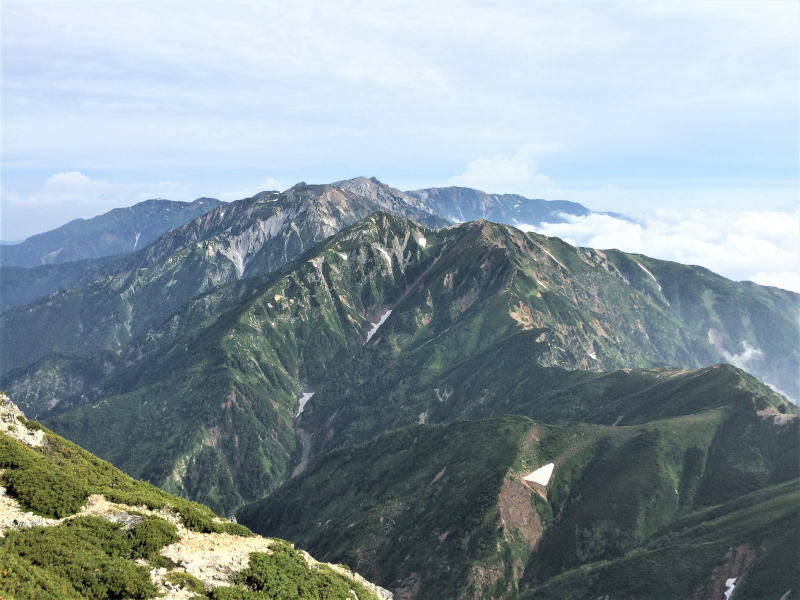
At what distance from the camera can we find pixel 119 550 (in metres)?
71.4

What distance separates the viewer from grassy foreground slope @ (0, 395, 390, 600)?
6238cm

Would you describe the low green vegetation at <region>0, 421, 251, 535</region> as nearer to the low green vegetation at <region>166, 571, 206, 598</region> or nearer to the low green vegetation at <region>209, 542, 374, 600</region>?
the low green vegetation at <region>209, 542, 374, 600</region>

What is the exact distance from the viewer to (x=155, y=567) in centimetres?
6975

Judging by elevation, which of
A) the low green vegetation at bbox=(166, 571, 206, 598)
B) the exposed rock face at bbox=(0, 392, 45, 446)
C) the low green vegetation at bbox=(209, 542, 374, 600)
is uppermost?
the exposed rock face at bbox=(0, 392, 45, 446)

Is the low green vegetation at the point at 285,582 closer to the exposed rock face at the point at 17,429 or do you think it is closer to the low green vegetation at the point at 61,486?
the low green vegetation at the point at 61,486

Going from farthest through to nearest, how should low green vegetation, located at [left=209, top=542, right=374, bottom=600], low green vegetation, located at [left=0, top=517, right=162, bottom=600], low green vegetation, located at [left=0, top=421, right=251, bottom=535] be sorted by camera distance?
low green vegetation, located at [left=0, top=421, right=251, bottom=535], low green vegetation, located at [left=209, top=542, right=374, bottom=600], low green vegetation, located at [left=0, top=517, right=162, bottom=600]

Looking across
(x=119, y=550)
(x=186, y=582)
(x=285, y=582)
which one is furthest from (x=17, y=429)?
(x=285, y=582)

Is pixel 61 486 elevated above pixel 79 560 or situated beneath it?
elevated above

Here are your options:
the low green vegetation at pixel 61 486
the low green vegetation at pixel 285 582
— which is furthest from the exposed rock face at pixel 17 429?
the low green vegetation at pixel 285 582

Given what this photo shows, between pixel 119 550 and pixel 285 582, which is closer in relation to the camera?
pixel 119 550

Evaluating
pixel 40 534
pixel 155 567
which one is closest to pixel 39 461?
pixel 40 534

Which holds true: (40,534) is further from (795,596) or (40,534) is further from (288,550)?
(795,596)

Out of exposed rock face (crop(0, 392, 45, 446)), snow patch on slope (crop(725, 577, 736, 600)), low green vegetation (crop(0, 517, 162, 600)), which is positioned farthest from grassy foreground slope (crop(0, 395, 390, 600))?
snow patch on slope (crop(725, 577, 736, 600))

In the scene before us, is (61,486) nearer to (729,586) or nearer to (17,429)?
(17,429)
